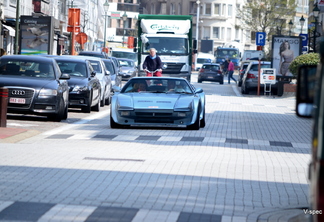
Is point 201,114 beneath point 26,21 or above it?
beneath

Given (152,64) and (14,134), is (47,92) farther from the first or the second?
(152,64)

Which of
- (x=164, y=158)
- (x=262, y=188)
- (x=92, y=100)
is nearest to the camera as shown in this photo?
(x=262, y=188)

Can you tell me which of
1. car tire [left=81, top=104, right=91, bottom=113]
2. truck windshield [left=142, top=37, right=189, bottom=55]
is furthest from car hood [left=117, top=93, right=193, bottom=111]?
truck windshield [left=142, top=37, right=189, bottom=55]

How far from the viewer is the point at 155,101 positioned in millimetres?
18094

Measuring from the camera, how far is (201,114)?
19250 mm

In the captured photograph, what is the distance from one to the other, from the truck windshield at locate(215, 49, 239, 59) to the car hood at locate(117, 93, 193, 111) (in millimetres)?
75329

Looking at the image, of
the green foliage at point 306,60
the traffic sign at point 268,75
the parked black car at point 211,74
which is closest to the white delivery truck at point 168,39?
the traffic sign at point 268,75

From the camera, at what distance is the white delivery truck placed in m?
38.2

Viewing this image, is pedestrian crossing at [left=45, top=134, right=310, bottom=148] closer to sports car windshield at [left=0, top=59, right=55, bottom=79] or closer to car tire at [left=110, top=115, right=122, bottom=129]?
car tire at [left=110, top=115, right=122, bottom=129]

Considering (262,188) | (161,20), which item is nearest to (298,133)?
(262,188)

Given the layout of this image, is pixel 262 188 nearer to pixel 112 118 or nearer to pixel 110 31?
pixel 112 118

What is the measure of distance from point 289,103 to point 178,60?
6.01m

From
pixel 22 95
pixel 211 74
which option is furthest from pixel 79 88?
pixel 211 74

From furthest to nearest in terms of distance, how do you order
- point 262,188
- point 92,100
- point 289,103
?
point 289,103
point 92,100
point 262,188
